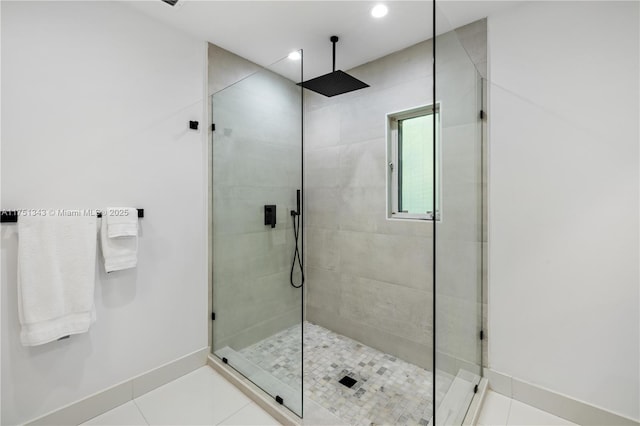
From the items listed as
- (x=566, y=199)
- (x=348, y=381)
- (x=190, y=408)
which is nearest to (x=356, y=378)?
(x=348, y=381)

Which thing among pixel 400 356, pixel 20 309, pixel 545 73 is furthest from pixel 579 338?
pixel 20 309

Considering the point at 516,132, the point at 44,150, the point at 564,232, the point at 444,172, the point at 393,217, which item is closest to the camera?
the point at 444,172

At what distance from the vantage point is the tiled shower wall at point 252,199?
189 cm

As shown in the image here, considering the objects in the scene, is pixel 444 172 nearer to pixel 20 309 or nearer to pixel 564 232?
pixel 564 232

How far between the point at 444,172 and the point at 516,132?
81cm

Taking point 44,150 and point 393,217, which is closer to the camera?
point 44,150

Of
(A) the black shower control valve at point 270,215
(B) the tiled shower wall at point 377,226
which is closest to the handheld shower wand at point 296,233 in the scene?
(A) the black shower control valve at point 270,215

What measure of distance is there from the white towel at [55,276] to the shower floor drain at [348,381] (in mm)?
1613

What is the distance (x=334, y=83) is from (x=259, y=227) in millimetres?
1295

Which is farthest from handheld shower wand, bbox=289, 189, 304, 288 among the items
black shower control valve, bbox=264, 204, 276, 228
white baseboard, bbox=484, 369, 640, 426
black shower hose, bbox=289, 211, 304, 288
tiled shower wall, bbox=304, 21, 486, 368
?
white baseboard, bbox=484, 369, 640, 426

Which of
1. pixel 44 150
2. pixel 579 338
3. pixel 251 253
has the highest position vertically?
pixel 44 150

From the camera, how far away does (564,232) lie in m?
1.66

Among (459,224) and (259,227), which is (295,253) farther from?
(459,224)

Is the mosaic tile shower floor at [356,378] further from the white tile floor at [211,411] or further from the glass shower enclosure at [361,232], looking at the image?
the white tile floor at [211,411]
